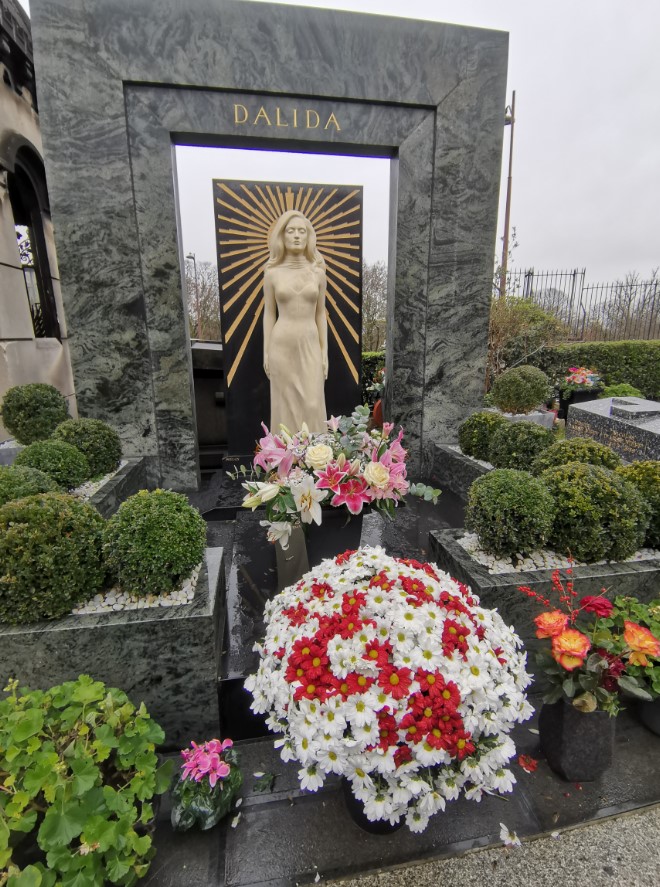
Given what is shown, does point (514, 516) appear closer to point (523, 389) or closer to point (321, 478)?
point (321, 478)

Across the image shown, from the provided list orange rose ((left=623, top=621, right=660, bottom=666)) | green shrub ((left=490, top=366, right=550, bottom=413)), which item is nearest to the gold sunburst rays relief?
green shrub ((left=490, top=366, right=550, bottom=413))

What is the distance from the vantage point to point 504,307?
11.9 m

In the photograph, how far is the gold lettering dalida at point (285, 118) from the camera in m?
5.22

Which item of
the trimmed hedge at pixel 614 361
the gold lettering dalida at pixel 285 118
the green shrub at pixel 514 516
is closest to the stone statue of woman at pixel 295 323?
the gold lettering dalida at pixel 285 118

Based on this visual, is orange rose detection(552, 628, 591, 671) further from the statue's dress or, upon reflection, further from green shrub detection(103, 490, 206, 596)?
the statue's dress

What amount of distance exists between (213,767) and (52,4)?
698 centimetres

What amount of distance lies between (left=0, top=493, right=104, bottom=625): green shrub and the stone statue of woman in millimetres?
3271

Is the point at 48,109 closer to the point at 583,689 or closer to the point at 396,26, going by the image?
the point at 396,26

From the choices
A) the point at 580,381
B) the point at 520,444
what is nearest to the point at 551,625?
the point at 520,444

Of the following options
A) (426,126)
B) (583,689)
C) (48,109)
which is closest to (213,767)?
(583,689)

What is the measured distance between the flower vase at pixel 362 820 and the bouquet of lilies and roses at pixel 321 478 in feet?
3.69

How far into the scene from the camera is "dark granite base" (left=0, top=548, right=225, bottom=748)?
224 centimetres

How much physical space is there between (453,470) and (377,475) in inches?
150

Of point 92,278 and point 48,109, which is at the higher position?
point 48,109
